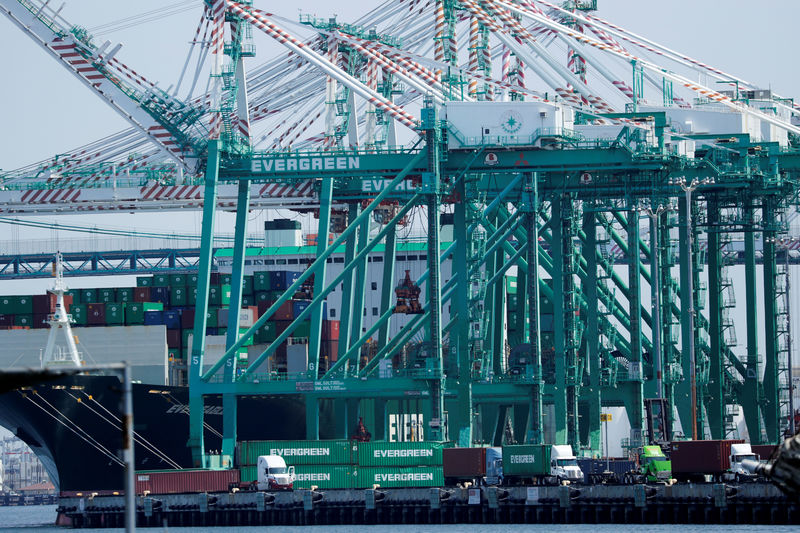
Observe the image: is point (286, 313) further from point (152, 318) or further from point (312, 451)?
point (312, 451)

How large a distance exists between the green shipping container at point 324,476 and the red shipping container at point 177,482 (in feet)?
9.53

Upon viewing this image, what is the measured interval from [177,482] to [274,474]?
3.90 meters

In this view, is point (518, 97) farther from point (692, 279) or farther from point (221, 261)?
point (221, 261)

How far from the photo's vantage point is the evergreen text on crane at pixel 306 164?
59.0 m

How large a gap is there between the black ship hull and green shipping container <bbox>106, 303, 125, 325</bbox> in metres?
6.54

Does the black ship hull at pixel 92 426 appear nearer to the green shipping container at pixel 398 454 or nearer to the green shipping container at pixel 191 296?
the green shipping container at pixel 398 454

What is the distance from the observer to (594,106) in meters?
70.4

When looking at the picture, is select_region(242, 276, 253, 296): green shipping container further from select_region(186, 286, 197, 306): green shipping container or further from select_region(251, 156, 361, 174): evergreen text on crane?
select_region(251, 156, 361, 174): evergreen text on crane

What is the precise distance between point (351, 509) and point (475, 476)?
188 inches

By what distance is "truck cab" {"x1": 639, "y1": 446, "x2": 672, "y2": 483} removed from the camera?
52469 mm

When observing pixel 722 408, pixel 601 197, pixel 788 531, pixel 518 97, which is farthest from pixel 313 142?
pixel 788 531

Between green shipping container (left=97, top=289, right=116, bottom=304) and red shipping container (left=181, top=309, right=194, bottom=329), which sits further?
green shipping container (left=97, top=289, right=116, bottom=304)

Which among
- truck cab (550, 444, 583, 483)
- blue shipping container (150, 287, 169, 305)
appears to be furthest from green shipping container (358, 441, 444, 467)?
blue shipping container (150, 287, 169, 305)

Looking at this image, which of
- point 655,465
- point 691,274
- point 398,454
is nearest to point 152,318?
point 398,454
